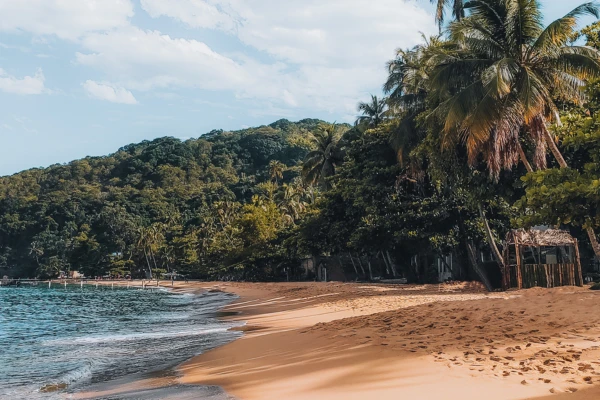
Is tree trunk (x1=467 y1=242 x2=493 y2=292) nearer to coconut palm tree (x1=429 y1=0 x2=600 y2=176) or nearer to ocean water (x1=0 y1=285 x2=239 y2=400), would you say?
coconut palm tree (x1=429 y1=0 x2=600 y2=176)

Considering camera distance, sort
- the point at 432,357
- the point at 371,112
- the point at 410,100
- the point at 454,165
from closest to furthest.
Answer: the point at 432,357 < the point at 454,165 < the point at 410,100 < the point at 371,112

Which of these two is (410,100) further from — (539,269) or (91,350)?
(91,350)

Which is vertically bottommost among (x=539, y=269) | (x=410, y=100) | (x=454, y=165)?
(x=539, y=269)

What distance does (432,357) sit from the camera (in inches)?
295

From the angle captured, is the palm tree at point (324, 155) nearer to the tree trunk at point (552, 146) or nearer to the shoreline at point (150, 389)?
the tree trunk at point (552, 146)

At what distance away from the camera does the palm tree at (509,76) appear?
47.4 ft

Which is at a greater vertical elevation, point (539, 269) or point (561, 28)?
point (561, 28)

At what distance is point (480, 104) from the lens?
14.5 m

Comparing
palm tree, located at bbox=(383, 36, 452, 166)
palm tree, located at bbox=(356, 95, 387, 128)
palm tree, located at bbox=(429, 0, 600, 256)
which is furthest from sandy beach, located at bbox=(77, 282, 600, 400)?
palm tree, located at bbox=(356, 95, 387, 128)

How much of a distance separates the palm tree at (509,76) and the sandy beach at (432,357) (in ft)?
18.0

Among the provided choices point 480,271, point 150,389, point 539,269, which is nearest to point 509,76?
point 539,269

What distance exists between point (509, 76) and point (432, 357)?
9.71 m

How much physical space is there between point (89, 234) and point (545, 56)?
97.9 metres

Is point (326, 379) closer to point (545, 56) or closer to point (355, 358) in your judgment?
point (355, 358)
